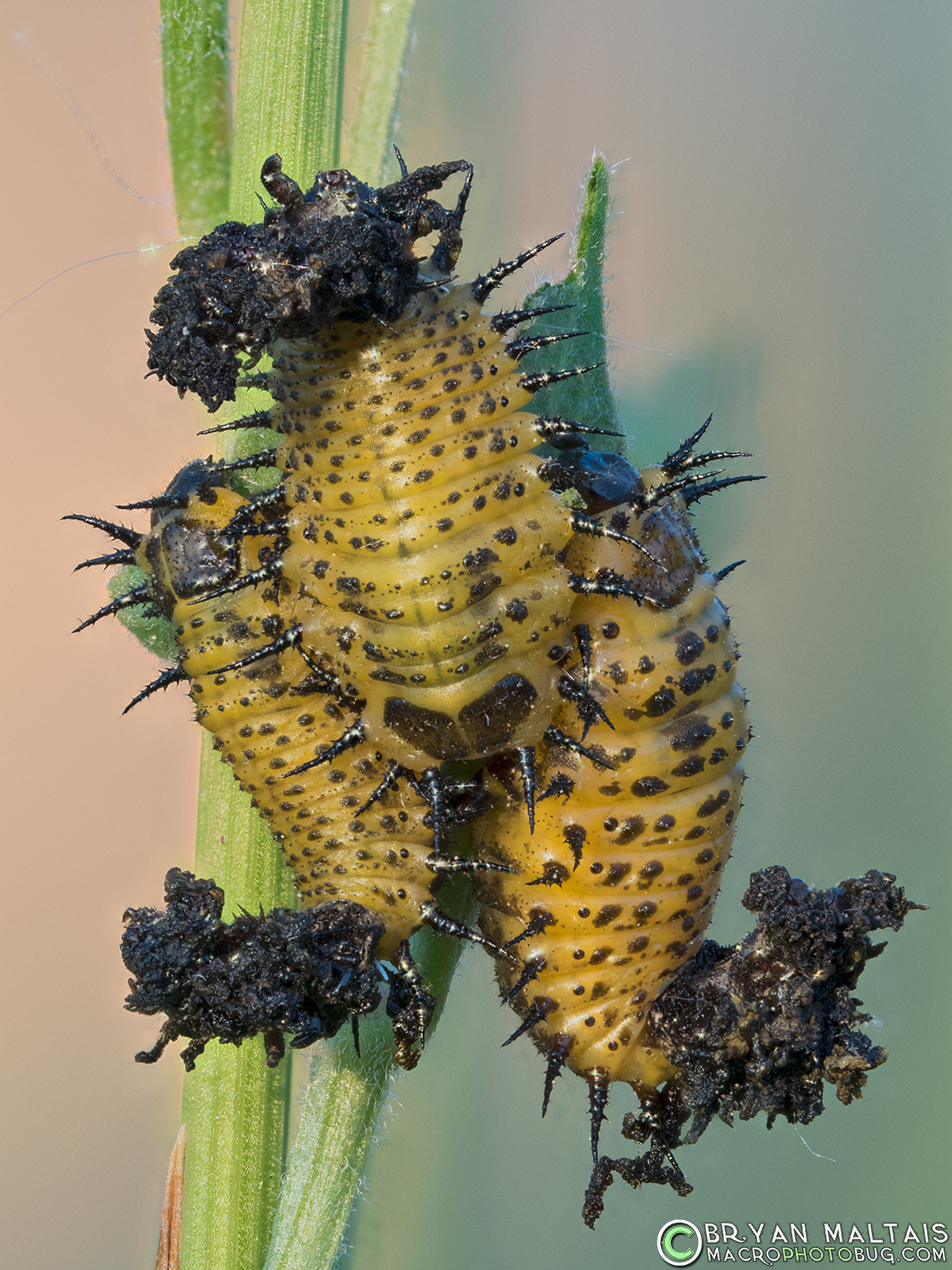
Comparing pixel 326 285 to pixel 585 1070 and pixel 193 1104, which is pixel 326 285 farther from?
pixel 193 1104

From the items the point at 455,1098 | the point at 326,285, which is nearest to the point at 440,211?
the point at 326,285

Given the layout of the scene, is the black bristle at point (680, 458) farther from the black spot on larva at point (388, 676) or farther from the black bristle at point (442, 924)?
the black bristle at point (442, 924)

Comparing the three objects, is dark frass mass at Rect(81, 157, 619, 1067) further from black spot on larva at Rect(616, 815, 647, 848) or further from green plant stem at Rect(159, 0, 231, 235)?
green plant stem at Rect(159, 0, 231, 235)

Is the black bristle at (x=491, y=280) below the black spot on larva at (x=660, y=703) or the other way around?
the other way around

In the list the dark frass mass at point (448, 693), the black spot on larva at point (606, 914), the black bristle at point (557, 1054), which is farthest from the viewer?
the black bristle at point (557, 1054)

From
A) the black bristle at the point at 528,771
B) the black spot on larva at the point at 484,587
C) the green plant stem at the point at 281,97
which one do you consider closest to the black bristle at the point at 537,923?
the black bristle at the point at 528,771

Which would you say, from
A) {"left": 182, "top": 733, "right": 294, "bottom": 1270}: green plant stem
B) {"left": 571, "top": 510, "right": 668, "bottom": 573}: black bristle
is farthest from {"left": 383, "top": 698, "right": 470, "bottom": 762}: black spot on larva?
{"left": 182, "top": 733, "right": 294, "bottom": 1270}: green plant stem
